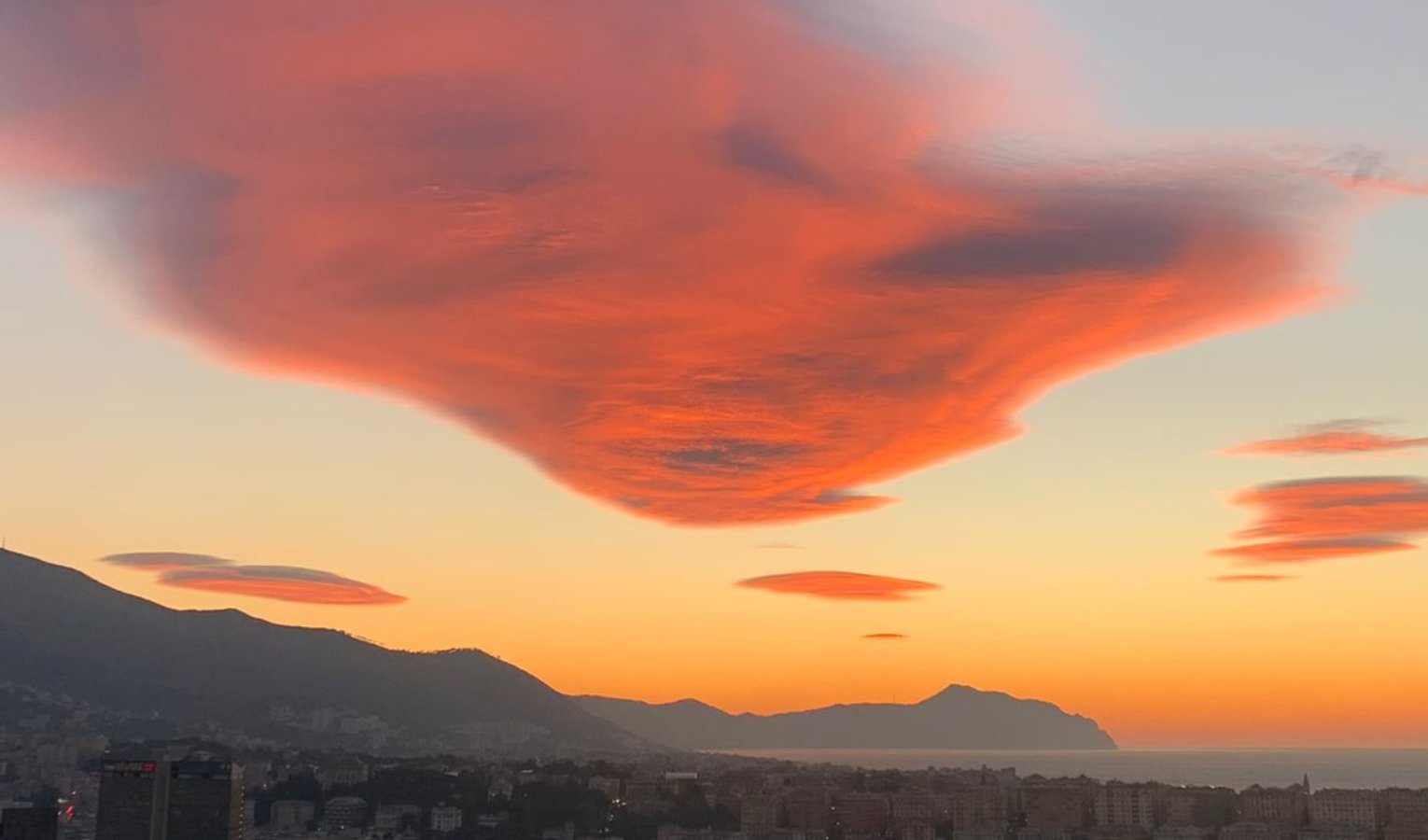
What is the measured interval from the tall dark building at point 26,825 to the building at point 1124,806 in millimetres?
83973

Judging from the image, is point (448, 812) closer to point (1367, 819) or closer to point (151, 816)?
point (151, 816)

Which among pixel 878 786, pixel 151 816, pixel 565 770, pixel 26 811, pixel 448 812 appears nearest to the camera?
pixel 26 811

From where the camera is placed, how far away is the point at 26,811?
87.5 m

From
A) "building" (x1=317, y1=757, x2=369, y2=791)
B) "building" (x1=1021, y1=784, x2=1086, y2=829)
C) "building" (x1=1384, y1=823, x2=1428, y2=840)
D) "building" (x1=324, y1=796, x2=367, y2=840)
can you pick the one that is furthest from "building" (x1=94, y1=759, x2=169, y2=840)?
"building" (x1=1384, y1=823, x2=1428, y2=840)

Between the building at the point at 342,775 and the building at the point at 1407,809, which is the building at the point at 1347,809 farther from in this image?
the building at the point at 342,775

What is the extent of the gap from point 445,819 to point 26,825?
6424 centimetres

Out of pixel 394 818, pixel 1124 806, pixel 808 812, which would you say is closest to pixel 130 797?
pixel 394 818

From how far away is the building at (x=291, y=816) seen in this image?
468 ft

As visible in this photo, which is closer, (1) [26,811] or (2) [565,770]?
(1) [26,811]

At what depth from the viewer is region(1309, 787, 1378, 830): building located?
123m

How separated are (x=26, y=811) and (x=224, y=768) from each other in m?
17.6

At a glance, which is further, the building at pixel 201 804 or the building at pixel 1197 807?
the building at pixel 1197 807

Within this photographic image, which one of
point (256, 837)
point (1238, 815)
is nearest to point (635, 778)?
point (256, 837)

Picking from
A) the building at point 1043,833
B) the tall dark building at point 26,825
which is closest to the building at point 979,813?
the building at point 1043,833
